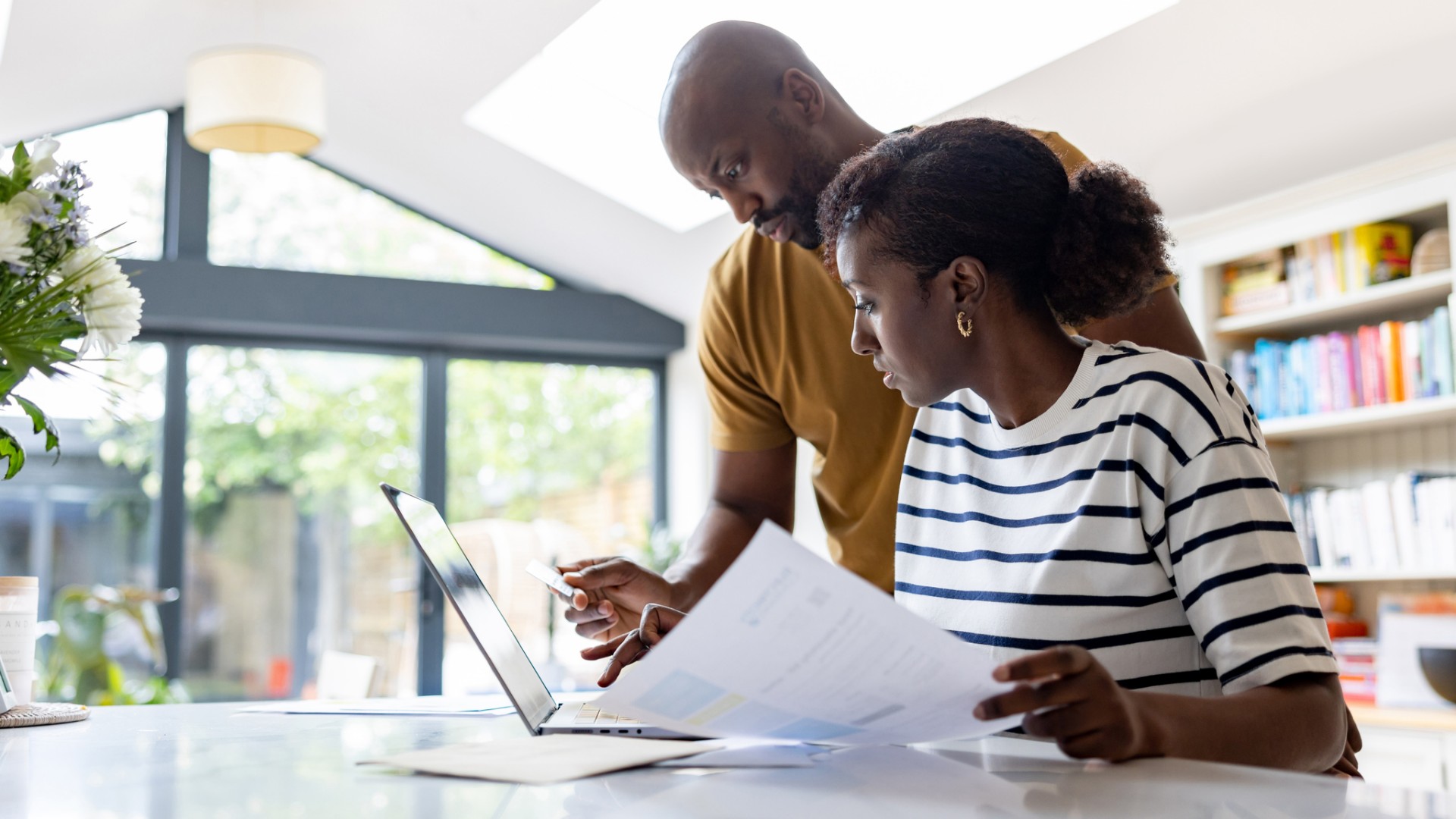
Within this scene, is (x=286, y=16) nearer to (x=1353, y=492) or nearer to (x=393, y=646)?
(x=393, y=646)

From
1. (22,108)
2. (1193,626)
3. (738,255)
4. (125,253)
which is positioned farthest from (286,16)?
(1193,626)

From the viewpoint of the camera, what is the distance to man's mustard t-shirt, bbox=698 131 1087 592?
1629mm

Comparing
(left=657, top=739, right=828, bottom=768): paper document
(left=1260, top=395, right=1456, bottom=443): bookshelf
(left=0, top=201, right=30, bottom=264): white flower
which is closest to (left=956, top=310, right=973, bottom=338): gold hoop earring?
(left=657, top=739, right=828, bottom=768): paper document

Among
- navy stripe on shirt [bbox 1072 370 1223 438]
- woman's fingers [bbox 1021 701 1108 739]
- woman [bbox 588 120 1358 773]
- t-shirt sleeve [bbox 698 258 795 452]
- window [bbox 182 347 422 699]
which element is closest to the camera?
woman's fingers [bbox 1021 701 1108 739]

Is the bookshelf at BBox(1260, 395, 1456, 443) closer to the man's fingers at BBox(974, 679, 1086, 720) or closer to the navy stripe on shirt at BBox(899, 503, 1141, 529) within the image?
the navy stripe on shirt at BBox(899, 503, 1141, 529)

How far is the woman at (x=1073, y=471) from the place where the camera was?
33.2 inches

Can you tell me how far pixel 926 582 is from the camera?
117 centimetres

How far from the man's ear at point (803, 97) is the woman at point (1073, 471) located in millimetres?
441

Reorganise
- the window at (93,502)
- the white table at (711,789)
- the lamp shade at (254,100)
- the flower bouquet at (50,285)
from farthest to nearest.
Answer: the window at (93,502), the lamp shade at (254,100), the flower bouquet at (50,285), the white table at (711,789)

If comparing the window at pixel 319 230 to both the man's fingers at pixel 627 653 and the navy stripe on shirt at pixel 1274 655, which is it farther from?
the navy stripe on shirt at pixel 1274 655

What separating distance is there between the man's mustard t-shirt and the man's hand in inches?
11.2

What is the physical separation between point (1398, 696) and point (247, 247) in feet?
14.2

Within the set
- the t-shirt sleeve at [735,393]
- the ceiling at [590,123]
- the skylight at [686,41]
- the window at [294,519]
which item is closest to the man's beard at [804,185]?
the t-shirt sleeve at [735,393]

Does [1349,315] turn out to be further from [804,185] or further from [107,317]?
[107,317]
